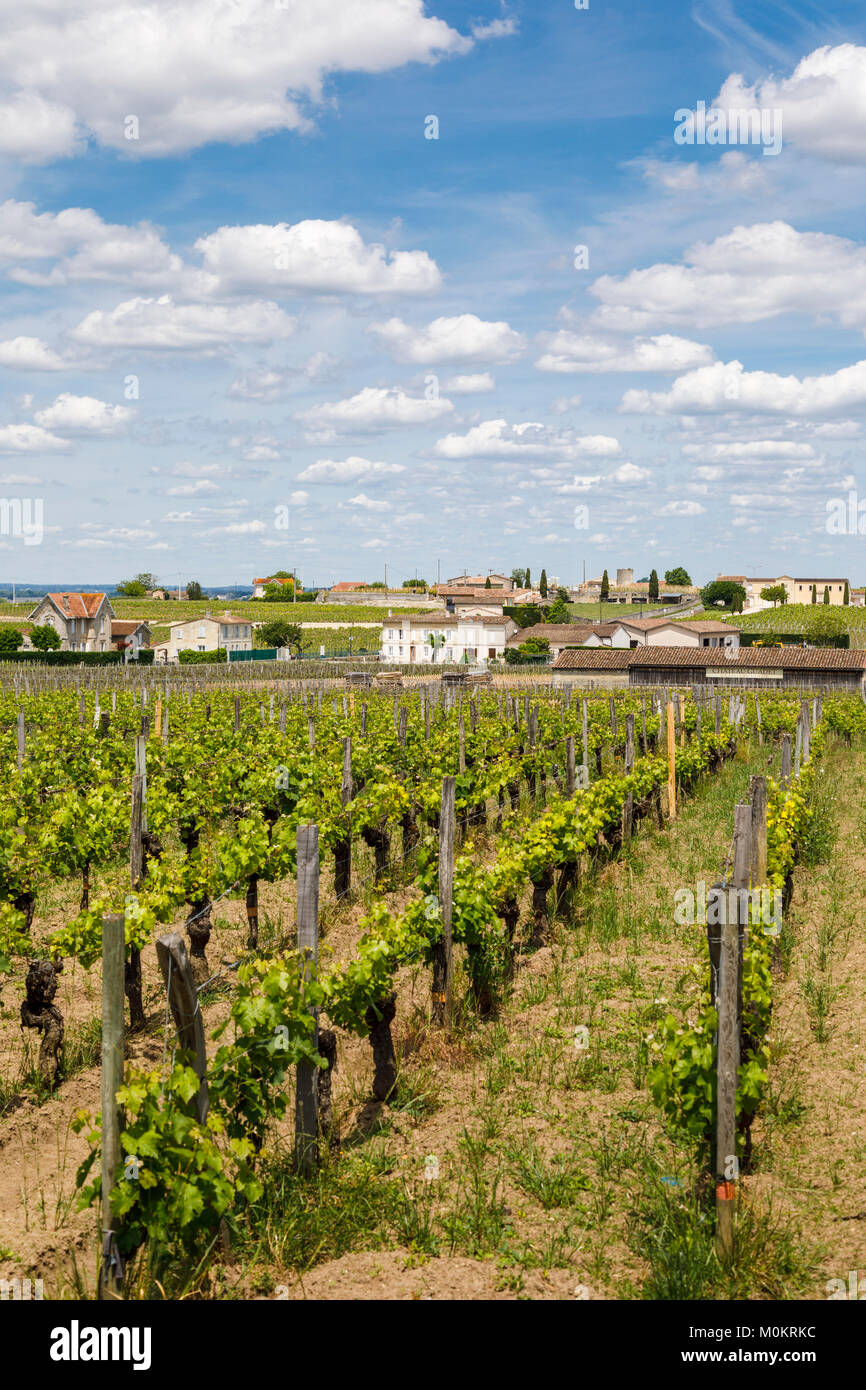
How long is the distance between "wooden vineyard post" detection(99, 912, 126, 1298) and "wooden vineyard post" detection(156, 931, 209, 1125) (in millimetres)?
209

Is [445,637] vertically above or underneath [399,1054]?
above

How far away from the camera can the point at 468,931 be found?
8.36 metres

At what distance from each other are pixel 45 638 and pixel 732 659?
4755cm

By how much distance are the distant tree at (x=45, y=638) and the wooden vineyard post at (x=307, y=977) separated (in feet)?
243

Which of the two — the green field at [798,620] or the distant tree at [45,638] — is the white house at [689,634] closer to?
the green field at [798,620]

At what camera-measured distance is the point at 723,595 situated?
145250mm

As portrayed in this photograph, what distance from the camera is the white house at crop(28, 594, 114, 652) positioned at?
83688 mm

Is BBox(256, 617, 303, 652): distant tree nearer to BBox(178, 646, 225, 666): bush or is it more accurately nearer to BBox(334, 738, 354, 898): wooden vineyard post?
BBox(178, 646, 225, 666): bush

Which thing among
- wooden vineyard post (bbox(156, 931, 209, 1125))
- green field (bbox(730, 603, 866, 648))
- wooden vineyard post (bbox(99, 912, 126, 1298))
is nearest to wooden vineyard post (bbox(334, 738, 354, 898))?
wooden vineyard post (bbox(156, 931, 209, 1125))

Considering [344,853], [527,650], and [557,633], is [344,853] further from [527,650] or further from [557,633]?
[557,633]

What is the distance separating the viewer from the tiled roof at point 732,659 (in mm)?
54938

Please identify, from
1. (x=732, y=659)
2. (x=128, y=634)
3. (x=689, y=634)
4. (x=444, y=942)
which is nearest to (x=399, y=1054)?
(x=444, y=942)

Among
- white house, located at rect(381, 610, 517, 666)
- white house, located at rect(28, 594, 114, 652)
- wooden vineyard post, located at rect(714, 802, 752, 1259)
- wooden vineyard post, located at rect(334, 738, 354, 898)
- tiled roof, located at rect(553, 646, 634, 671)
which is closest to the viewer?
wooden vineyard post, located at rect(714, 802, 752, 1259)
